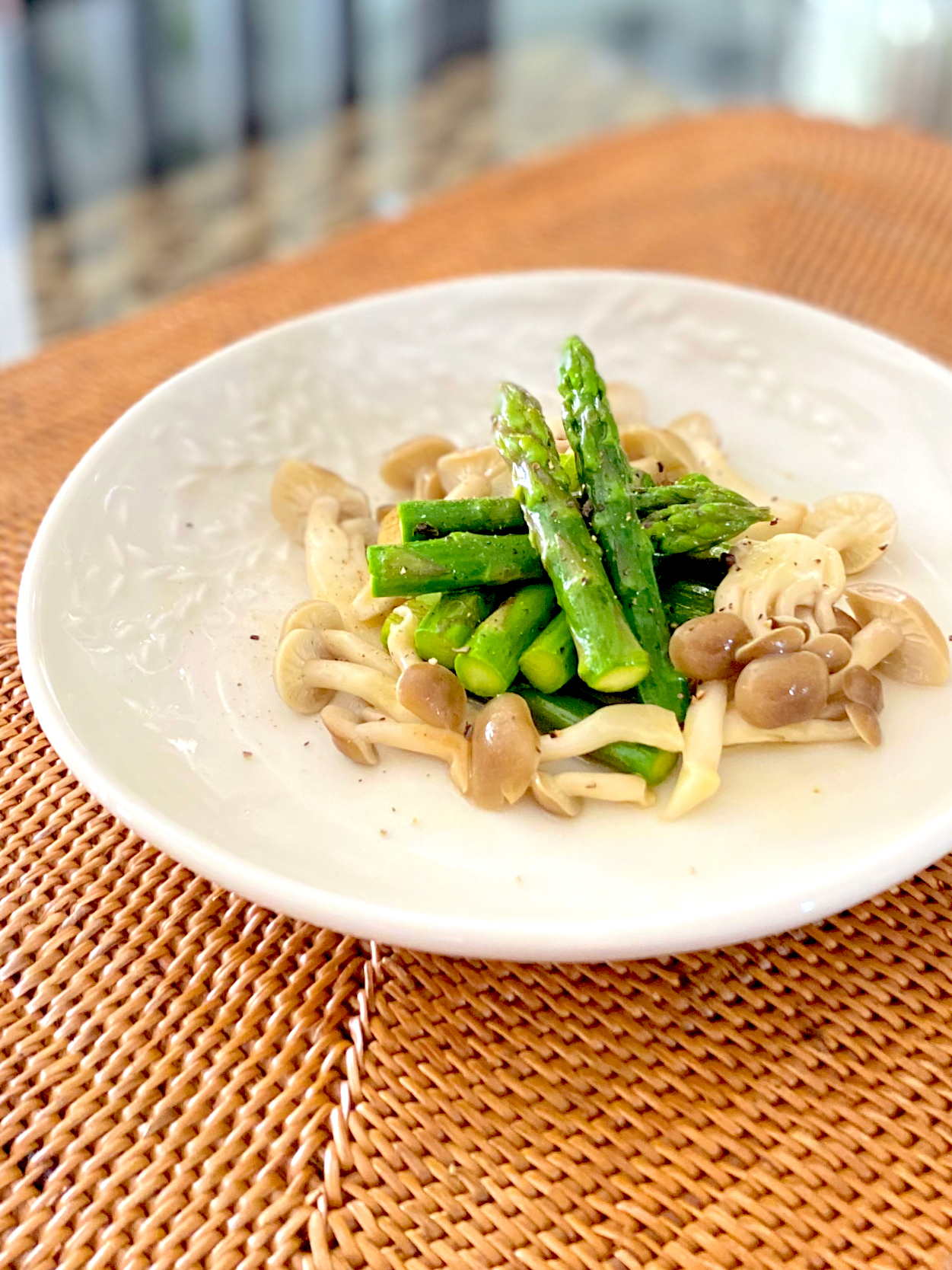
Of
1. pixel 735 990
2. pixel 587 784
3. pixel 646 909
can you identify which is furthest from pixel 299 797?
pixel 735 990

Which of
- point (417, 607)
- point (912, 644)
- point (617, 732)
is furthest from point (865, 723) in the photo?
point (417, 607)

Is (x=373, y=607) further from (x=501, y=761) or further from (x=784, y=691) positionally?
(x=784, y=691)

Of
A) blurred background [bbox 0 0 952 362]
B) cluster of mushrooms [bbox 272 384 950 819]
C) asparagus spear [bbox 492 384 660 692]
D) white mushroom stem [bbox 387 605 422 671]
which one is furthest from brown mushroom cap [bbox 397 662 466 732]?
blurred background [bbox 0 0 952 362]

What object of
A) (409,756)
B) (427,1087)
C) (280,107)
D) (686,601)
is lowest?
(280,107)

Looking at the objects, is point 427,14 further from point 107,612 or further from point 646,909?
point 646,909

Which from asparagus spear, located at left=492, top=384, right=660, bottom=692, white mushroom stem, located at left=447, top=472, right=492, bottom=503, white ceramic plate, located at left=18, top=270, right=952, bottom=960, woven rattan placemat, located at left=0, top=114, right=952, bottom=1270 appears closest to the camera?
woven rattan placemat, located at left=0, top=114, right=952, bottom=1270

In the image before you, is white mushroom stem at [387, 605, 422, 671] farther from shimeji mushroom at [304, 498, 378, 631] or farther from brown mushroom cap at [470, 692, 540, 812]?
brown mushroom cap at [470, 692, 540, 812]

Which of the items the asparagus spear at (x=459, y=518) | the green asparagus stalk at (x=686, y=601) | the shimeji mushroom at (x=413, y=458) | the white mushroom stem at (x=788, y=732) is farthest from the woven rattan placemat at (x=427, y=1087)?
the shimeji mushroom at (x=413, y=458)
